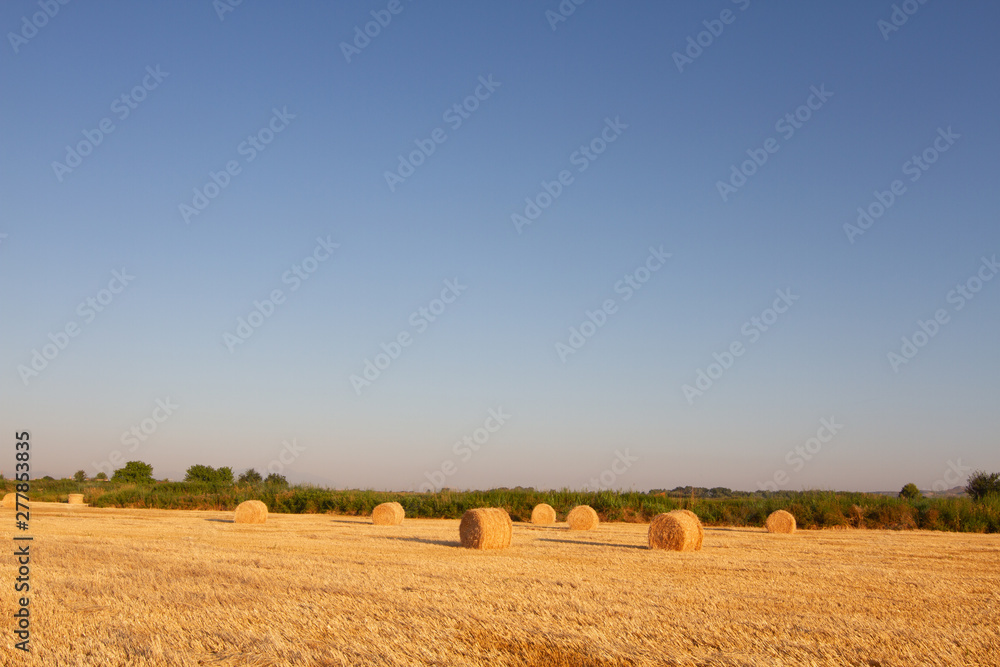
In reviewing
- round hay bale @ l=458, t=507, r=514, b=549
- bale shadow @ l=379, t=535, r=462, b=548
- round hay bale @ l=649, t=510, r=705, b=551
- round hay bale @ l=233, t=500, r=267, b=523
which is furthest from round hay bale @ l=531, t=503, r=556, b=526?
round hay bale @ l=649, t=510, r=705, b=551

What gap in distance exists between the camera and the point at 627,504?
2769cm

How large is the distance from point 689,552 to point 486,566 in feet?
15.2

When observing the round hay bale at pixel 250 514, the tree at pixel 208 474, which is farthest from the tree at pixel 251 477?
the round hay bale at pixel 250 514

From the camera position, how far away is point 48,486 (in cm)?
4947

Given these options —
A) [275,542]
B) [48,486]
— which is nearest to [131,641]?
[275,542]

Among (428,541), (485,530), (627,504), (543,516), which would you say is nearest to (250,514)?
(428,541)

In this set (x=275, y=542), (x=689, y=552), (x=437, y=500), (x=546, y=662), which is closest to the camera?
(x=546, y=662)

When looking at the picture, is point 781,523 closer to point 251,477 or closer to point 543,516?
point 543,516

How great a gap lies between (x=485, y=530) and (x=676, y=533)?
3.35 m

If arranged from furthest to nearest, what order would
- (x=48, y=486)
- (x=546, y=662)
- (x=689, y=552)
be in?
1. (x=48, y=486)
2. (x=689, y=552)
3. (x=546, y=662)

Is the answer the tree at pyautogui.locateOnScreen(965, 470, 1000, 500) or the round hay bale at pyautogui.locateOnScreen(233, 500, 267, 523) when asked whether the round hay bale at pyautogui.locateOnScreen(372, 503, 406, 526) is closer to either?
the round hay bale at pyautogui.locateOnScreen(233, 500, 267, 523)

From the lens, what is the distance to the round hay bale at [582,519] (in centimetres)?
2094

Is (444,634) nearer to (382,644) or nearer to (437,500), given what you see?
(382,644)

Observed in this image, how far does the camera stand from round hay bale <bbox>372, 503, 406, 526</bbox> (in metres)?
22.6
